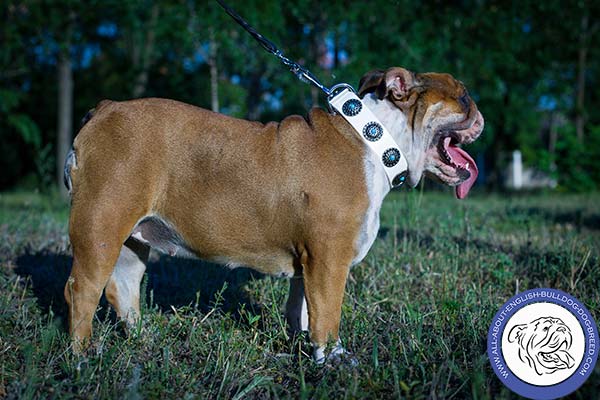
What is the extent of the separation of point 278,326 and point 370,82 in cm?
160

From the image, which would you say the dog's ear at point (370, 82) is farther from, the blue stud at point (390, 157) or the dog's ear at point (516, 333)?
the dog's ear at point (516, 333)

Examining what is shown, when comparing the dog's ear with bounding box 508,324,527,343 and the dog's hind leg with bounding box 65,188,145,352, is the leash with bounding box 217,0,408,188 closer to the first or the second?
the dog's ear with bounding box 508,324,527,343

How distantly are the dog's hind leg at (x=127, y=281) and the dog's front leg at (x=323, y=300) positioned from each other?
1240 millimetres

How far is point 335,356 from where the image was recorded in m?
2.94

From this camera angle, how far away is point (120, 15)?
12.7m

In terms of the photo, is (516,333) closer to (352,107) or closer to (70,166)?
(352,107)

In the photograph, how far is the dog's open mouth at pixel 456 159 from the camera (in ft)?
11.3

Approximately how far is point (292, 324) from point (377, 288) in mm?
1037

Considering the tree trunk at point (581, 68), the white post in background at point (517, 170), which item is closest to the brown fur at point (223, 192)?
the tree trunk at point (581, 68)

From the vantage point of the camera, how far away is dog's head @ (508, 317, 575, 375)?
2.55 meters

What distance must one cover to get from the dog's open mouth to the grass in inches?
32.7

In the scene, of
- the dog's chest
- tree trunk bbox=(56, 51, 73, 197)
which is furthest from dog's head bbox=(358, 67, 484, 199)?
tree trunk bbox=(56, 51, 73, 197)

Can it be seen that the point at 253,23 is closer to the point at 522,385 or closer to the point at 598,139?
the point at 522,385

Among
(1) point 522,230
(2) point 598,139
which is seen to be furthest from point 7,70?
(2) point 598,139
